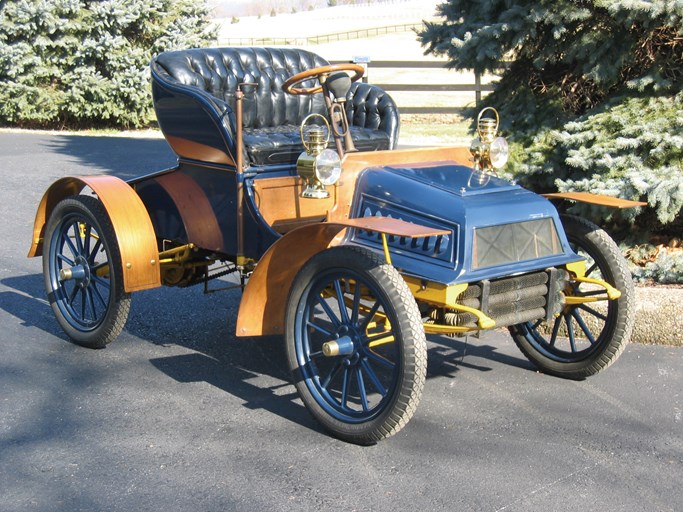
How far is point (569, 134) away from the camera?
6.93 meters

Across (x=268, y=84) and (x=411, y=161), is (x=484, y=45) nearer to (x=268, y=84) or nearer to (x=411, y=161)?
(x=268, y=84)

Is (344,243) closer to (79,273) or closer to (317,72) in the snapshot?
(317,72)

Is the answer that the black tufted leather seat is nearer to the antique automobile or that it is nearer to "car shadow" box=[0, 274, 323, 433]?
the antique automobile

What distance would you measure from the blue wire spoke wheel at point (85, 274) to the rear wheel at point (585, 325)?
2330mm

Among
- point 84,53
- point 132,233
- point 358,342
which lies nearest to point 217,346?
point 132,233

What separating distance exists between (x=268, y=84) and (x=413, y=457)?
317 cm

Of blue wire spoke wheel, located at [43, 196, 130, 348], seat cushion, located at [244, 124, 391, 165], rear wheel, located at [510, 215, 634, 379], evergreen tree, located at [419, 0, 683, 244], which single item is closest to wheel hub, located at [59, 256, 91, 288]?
blue wire spoke wheel, located at [43, 196, 130, 348]

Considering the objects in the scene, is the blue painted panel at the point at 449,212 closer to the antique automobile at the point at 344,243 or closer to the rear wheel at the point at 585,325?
the antique automobile at the point at 344,243

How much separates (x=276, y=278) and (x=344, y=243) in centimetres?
39

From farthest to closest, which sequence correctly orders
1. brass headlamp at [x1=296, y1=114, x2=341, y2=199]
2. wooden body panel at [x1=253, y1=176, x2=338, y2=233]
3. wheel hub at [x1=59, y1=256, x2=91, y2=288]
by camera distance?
wheel hub at [x1=59, y1=256, x2=91, y2=288] → wooden body panel at [x1=253, y1=176, x2=338, y2=233] → brass headlamp at [x1=296, y1=114, x2=341, y2=199]

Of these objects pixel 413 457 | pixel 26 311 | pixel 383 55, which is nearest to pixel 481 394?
pixel 413 457

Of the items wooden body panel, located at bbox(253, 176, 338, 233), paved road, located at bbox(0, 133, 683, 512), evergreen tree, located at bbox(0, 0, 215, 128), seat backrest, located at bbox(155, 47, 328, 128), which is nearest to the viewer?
paved road, located at bbox(0, 133, 683, 512)

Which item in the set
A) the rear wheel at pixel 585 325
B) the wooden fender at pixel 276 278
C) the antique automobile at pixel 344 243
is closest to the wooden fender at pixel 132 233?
the antique automobile at pixel 344 243

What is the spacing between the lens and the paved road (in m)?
3.53
